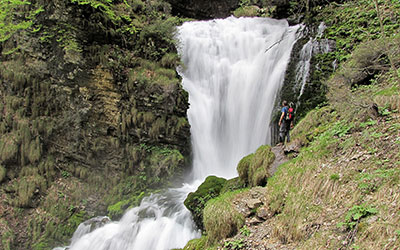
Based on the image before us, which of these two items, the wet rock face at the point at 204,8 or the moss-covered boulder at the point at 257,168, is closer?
the moss-covered boulder at the point at 257,168

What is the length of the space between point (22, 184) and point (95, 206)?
2.94 metres

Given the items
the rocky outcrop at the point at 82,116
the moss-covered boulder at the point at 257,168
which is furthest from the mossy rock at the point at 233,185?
the rocky outcrop at the point at 82,116

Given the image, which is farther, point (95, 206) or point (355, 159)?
point (95, 206)

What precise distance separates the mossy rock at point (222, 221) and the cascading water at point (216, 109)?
1855 millimetres

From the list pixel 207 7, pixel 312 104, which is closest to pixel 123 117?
pixel 312 104

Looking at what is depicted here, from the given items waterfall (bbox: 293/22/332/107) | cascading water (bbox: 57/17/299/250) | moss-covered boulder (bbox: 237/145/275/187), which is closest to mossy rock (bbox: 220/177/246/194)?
moss-covered boulder (bbox: 237/145/275/187)

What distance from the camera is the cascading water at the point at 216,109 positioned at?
7531mm

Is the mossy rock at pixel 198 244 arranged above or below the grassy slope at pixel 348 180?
below

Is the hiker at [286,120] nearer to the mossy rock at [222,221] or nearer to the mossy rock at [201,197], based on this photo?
the mossy rock at [201,197]

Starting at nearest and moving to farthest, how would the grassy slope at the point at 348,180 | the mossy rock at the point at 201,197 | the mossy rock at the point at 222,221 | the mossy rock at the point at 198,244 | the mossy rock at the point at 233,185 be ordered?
1. the grassy slope at the point at 348,180
2. the mossy rock at the point at 222,221
3. the mossy rock at the point at 198,244
4. the mossy rock at the point at 233,185
5. the mossy rock at the point at 201,197

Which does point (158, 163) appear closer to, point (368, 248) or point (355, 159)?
point (355, 159)

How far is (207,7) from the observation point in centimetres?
1967

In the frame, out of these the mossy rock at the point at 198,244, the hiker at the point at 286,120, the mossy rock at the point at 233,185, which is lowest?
the mossy rock at the point at 198,244

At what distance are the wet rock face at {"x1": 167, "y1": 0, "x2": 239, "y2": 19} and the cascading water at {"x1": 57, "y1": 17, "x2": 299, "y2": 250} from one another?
3822mm
